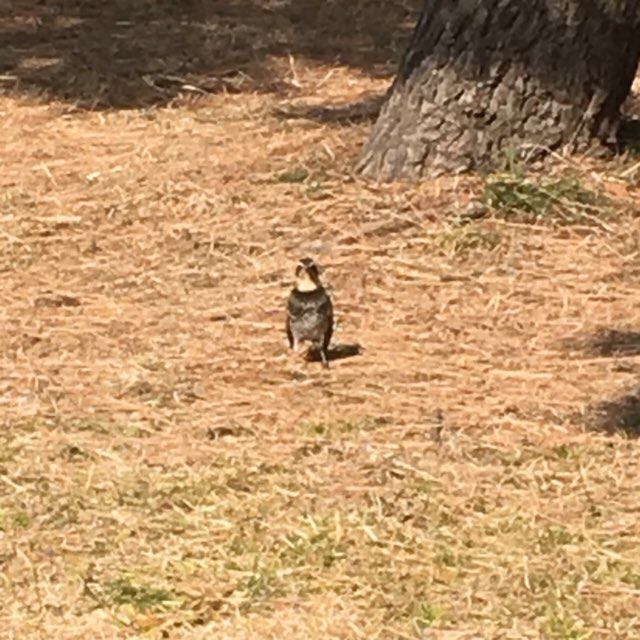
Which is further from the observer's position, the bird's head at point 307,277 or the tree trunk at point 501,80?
the tree trunk at point 501,80

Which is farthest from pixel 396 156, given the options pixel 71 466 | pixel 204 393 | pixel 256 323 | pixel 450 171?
pixel 71 466

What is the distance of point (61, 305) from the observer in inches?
290

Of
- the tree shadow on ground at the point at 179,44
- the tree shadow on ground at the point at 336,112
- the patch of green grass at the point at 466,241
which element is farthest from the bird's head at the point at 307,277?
the tree shadow on ground at the point at 179,44

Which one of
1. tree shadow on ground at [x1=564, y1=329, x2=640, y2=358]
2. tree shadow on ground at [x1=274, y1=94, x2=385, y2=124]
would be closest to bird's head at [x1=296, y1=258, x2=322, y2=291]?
tree shadow on ground at [x1=564, y1=329, x2=640, y2=358]

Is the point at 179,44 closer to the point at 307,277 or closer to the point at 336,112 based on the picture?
the point at 336,112

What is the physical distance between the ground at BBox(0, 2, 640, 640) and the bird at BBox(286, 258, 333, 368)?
10 centimetres

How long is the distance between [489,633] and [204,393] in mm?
1949

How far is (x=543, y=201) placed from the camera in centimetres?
817

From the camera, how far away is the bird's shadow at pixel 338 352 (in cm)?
671

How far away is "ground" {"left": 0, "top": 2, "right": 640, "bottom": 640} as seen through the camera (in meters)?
4.97

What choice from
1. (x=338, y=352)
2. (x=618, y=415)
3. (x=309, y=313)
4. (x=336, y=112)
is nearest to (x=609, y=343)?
(x=618, y=415)

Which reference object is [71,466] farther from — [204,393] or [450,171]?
[450,171]

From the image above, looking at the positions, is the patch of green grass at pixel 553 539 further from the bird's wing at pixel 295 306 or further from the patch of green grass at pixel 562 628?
the bird's wing at pixel 295 306

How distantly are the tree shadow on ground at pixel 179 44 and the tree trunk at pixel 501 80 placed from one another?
7.37ft
